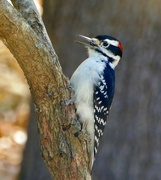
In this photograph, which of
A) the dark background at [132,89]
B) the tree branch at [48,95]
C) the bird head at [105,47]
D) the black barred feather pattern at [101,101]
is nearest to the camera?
the tree branch at [48,95]

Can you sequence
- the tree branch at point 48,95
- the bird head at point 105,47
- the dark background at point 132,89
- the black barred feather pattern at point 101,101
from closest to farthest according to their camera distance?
the tree branch at point 48,95 < the black barred feather pattern at point 101,101 < the bird head at point 105,47 < the dark background at point 132,89

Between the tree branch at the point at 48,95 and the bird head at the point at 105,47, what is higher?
the bird head at the point at 105,47

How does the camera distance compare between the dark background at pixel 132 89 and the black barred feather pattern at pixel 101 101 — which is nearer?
the black barred feather pattern at pixel 101 101

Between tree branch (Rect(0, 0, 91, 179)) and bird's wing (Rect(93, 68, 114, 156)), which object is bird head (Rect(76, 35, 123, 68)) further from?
tree branch (Rect(0, 0, 91, 179))

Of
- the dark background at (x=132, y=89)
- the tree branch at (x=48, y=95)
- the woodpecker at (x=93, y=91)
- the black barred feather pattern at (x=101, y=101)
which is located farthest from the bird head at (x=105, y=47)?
the dark background at (x=132, y=89)

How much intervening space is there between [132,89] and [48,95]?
2.99 metres

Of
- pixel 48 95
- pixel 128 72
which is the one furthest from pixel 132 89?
pixel 48 95

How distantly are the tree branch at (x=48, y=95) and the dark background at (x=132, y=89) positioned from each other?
2555 millimetres

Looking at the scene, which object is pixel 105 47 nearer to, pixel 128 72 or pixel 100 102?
pixel 100 102

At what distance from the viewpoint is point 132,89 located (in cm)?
821

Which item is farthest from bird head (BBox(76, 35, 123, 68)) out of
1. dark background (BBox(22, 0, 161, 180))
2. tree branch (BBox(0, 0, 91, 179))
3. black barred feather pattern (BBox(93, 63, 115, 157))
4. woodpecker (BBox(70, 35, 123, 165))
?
dark background (BBox(22, 0, 161, 180))

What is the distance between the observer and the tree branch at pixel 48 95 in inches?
199

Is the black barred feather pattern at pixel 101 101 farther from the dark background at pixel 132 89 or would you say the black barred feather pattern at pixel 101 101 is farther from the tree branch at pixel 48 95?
the dark background at pixel 132 89

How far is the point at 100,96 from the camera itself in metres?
6.12
